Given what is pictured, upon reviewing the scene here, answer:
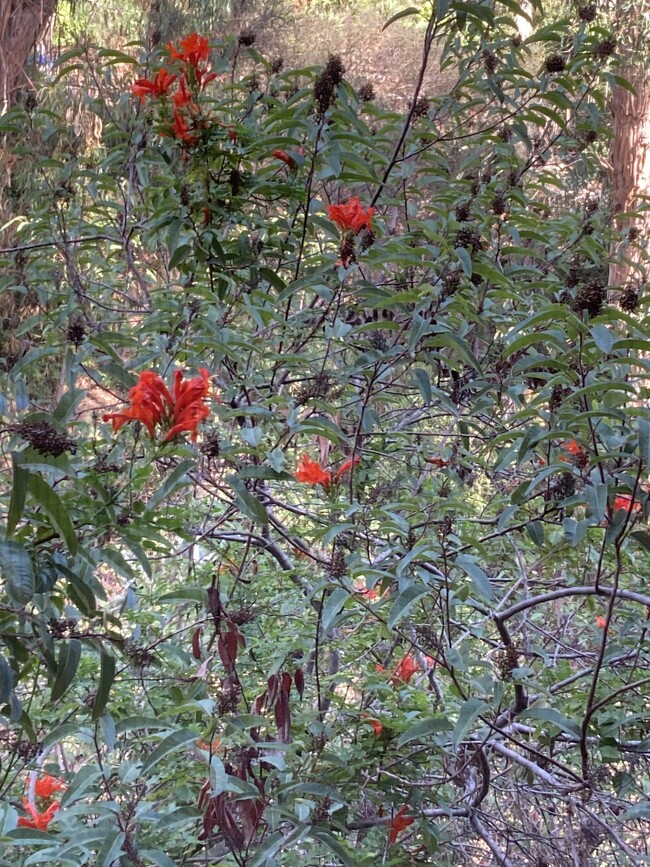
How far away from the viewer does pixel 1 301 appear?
115 inches

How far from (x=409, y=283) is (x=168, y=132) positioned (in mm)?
551

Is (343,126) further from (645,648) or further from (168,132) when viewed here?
(645,648)

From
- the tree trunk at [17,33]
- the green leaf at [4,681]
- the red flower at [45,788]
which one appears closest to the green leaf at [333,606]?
the green leaf at [4,681]

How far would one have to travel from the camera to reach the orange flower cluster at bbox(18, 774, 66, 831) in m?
1.06

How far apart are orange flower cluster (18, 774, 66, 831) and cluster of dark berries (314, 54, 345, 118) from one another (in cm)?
108

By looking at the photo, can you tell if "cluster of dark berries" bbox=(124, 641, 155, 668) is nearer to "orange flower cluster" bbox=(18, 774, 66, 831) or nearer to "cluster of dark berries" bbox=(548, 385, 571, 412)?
"orange flower cluster" bbox=(18, 774, 66, 831)

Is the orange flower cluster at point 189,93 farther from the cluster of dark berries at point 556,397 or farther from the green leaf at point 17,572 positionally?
the green leaf at point 17,572

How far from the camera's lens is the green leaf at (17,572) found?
1.99 ft

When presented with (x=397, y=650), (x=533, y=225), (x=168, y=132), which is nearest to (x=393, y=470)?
(x=397, y=650)

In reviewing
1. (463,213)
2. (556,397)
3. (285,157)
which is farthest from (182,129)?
(556,397)

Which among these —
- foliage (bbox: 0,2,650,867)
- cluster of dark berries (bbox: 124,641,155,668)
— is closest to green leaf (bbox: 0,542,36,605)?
foliage (bbox: 0,2,650,867)

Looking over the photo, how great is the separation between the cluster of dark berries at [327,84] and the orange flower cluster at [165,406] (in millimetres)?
614

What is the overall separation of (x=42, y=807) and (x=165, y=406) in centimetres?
79

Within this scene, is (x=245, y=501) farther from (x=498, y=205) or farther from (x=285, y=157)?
(x=498, y=205)
